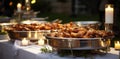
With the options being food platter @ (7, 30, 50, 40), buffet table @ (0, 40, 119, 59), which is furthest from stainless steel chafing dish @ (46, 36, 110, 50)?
food platter @ (7, 30, 50, 40)

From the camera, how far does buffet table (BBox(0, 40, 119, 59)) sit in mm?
2519

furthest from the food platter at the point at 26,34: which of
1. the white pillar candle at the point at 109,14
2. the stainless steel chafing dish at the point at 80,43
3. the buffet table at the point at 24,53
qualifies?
the white pillar candle at the point at 109,14

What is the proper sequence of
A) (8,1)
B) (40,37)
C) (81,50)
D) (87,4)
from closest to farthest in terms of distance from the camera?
(81,50) < (40,37) < (8,1) < (87,4)

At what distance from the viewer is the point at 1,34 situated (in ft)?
11.7

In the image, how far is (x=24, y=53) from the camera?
9.20 ft

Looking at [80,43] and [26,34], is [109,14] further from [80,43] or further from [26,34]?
A: [26,34]

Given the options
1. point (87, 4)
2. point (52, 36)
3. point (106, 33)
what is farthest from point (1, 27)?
point (87, 4)

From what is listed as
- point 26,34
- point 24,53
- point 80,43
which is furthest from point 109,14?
point 26,34

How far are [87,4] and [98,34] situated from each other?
9.36m

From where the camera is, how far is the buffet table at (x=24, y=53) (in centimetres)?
252

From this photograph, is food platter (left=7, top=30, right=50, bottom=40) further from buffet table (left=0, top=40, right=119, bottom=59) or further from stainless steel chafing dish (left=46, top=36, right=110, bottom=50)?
stainless steel chafing dish (left=46, top=36, right=110, bottom=50)

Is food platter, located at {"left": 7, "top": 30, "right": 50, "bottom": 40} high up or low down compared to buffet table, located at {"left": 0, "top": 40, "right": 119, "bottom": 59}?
up

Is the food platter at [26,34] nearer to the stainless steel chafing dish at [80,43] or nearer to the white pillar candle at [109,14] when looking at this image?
the stainless steel chafing dish at [80,43]

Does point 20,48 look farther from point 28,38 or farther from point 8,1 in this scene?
point 8,1
